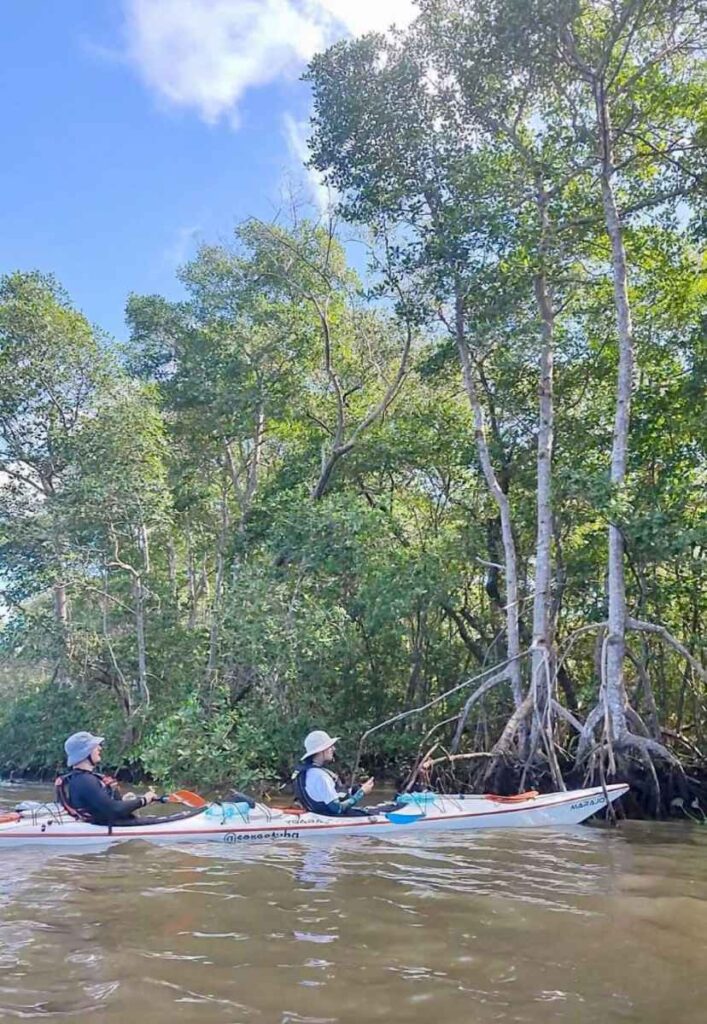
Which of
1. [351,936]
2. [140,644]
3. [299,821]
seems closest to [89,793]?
[299,821]

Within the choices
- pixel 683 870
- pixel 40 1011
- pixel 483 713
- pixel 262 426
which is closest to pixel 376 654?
pixel 483 713

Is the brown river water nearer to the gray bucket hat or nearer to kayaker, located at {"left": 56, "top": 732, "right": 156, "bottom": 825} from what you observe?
kayaker, located at {"left": 56, "top": 732, "right": 156, "bottom": 825}

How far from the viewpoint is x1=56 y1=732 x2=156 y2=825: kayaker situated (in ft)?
22.0

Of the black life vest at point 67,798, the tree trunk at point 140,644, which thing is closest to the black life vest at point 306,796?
the black life vest at point 67,798

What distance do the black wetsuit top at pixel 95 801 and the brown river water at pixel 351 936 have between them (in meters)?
0.33

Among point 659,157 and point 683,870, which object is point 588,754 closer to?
point 683,870

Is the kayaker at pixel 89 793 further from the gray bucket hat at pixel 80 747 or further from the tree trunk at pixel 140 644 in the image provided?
the tree trunk at pixel 140 644

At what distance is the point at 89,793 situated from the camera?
269 inches

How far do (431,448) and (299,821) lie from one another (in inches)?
285

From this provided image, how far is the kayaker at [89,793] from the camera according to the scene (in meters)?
6.70

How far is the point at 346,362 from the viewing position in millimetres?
15664

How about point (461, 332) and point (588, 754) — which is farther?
point (461, 332)

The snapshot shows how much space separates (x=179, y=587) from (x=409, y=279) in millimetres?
8521

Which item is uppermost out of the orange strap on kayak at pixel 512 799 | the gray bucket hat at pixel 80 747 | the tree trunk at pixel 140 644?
the tree trunk at pixel 140 644
